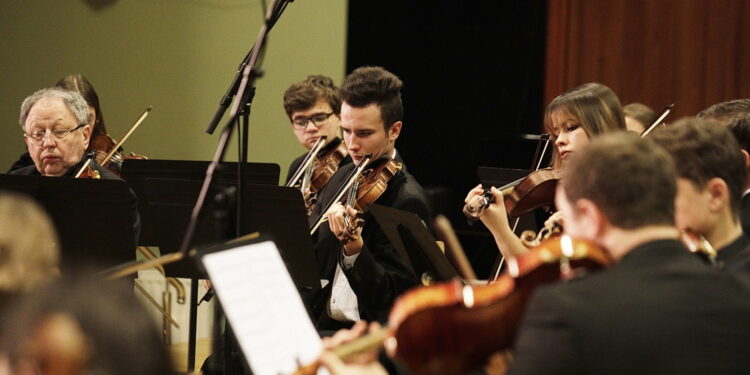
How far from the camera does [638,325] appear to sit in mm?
1523

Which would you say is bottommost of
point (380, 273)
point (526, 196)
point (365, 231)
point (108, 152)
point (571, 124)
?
point (380, 273)

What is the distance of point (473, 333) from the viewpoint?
5.53 feet

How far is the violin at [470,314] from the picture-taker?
1668mm

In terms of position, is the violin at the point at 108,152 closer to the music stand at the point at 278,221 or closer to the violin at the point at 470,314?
the music stand at the point at 278,221

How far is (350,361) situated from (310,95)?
299 centimetres

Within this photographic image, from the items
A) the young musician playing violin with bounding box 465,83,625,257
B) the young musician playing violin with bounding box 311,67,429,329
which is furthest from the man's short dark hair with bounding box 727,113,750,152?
the young musician playing violin with bounding box 311,67,429,329

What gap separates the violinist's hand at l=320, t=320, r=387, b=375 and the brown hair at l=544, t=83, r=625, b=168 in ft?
4.64

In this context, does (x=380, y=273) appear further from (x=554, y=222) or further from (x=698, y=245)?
(x=698, y=245)

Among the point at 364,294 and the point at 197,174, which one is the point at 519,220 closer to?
the point at 364,294

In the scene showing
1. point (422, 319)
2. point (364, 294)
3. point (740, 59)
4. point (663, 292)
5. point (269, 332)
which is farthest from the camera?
point (740, 59)

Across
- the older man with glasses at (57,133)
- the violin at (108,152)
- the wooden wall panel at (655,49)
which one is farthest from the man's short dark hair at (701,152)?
the wooden wall panel at (655,49)

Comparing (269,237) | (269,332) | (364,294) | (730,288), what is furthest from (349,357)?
(364,294)

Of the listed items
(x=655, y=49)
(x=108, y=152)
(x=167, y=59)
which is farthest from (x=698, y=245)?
(x=167, y=59)

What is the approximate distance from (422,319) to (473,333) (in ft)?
0.34
